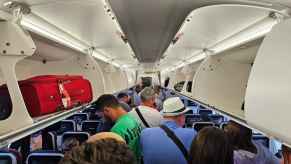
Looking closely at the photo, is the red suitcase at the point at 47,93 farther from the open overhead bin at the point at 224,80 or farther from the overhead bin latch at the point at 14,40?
the open overhead bin at the point at 224,80

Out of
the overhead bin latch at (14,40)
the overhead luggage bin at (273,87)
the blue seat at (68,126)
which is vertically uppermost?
the overhead bin latch at (14,40)

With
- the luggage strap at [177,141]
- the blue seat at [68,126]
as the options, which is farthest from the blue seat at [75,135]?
the luggage strap at [177,141]

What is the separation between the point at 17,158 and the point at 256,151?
1.83 metres

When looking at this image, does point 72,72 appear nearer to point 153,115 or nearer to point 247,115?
point 153,115

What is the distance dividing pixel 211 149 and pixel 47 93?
1773 mm

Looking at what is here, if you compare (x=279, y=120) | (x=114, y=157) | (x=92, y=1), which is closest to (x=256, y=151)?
(x=279, y=120)

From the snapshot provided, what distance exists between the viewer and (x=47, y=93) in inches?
115

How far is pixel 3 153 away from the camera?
1989 mm

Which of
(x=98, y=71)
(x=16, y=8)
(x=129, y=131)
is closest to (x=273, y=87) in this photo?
(x=129, y=131)

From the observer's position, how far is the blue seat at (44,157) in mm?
2213

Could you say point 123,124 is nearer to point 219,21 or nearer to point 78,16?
point 78,16

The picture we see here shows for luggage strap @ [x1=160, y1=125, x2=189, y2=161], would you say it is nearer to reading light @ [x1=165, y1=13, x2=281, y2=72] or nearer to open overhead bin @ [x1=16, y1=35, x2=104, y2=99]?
reading light @ [x1=165, y1=13, x2=281, y2=72]

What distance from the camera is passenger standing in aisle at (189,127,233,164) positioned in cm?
190

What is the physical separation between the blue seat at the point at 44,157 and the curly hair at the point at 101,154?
1308 mm
